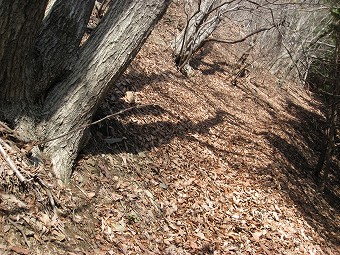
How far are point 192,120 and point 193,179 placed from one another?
2.28 m

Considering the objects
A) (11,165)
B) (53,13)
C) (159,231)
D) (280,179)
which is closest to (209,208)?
(159,231)

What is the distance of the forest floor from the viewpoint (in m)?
3.57

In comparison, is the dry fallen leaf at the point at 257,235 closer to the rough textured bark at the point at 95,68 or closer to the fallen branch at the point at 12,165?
the rough textured bark at the point at 95,68

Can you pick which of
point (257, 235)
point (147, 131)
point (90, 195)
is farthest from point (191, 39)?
point (90, 195)

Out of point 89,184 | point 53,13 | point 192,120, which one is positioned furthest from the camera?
point 192,120

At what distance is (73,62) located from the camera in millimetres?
4055

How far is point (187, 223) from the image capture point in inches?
195

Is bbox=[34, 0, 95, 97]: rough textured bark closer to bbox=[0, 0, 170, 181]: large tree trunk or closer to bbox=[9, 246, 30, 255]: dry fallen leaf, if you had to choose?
bbox=[0, 0, 170, 181]: large tree trunk

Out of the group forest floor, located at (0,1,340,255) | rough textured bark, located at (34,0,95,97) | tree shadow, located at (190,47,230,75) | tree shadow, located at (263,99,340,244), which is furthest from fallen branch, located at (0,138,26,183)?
tree shadow, located at (190,47,230,75)

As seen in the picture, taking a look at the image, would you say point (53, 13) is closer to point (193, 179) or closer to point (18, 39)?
point (18, 39)

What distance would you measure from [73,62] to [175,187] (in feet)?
8.37

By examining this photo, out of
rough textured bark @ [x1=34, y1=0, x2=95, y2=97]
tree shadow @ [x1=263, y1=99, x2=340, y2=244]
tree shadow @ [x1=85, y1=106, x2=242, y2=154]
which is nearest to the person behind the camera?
rough textured bark @ [x1=34, y1=0, x2=95, y2=97]

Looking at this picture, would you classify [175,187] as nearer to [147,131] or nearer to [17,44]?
[147,131]

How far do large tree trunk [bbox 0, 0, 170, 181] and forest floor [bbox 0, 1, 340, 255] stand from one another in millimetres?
467
